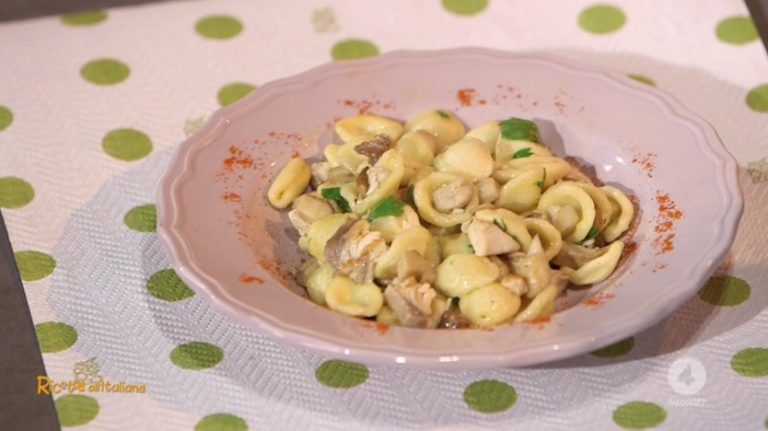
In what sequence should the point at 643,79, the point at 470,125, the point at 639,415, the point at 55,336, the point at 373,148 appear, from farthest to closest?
the point at 643,79 < the point at 470,125 < the point at 373,148 < the point at 55,336 < the point at 639,415

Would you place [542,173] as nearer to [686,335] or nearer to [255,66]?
[686,335]

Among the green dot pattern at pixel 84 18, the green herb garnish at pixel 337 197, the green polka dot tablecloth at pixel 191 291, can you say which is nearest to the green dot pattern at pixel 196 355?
the green polka dot tablecloth at pixel 191 291

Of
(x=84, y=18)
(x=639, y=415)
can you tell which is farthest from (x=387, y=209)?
(x=84, y=18)

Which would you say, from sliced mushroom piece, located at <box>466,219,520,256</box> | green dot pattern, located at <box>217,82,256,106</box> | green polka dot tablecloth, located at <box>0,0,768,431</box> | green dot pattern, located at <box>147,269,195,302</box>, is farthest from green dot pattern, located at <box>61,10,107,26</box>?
sliced mushroom piece, located at <box>466,219,520,256</box>

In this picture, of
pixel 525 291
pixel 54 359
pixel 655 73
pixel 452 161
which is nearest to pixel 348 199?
pixel 452 161

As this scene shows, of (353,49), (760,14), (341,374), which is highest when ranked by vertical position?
(760,14)

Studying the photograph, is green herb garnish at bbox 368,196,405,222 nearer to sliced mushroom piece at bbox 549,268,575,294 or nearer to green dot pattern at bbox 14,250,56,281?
sliced mushroom piece at bbox 549,268,575,294

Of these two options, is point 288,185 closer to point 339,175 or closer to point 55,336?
point 339,175
